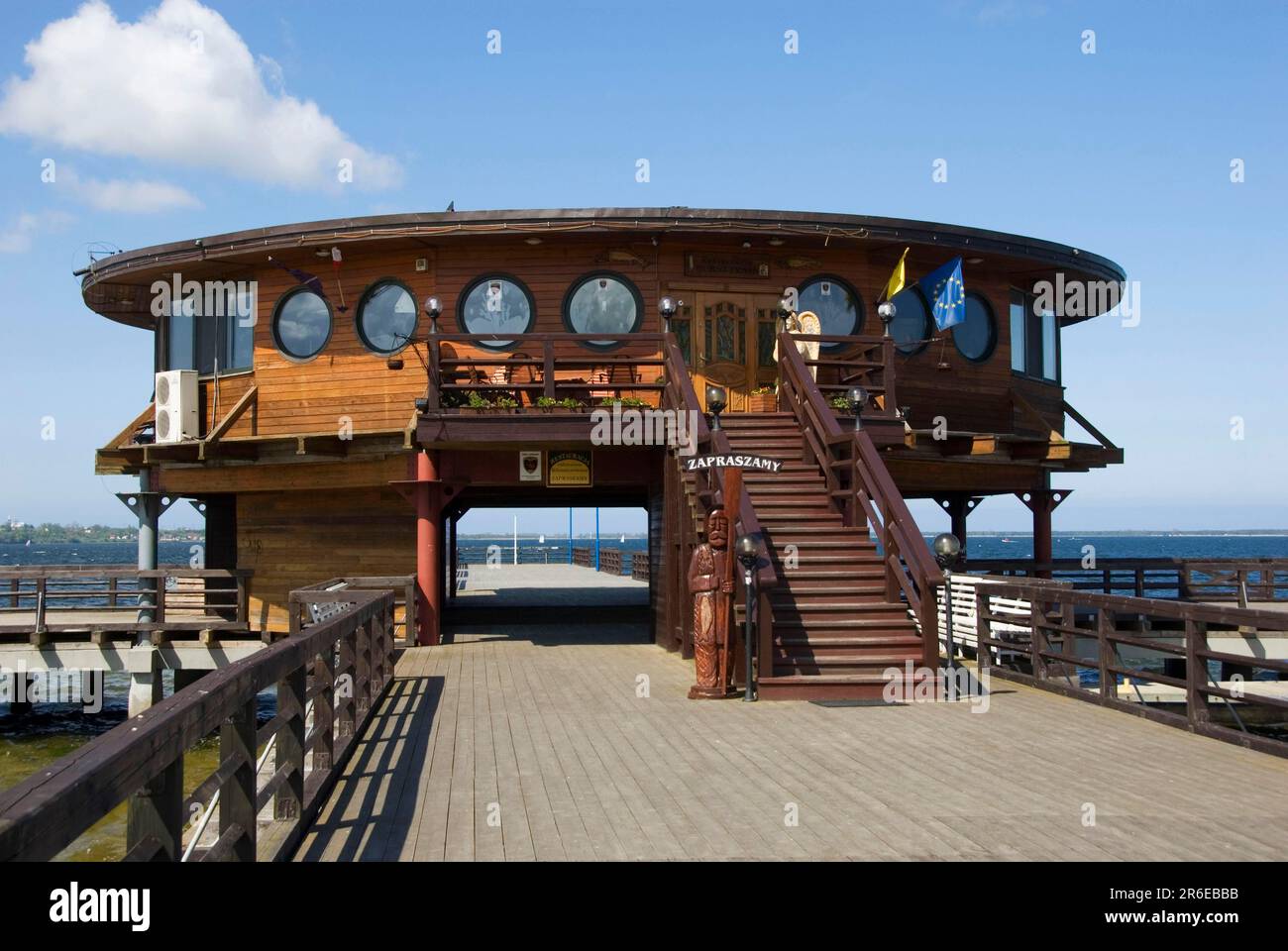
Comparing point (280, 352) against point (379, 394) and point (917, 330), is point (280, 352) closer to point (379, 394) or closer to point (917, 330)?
point (379, 394)

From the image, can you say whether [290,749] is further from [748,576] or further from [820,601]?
[820,601]

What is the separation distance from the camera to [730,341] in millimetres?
17594

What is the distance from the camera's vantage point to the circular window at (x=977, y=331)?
1911cm

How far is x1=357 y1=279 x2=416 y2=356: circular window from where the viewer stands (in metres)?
17.6

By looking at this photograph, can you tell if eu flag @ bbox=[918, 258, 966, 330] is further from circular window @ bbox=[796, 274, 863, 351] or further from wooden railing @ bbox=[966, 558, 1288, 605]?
wooden railing @ bbox=[966, 558, 1288, 605]

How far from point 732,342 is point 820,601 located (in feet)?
20.5

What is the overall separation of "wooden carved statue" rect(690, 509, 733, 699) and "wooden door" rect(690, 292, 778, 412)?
6503mm

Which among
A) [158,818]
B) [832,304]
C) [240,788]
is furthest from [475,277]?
[158,818]

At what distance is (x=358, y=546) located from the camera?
18812 mm

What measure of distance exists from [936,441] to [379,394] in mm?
8362

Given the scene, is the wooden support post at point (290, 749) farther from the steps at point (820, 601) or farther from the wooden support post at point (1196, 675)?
the wooden support post at point (1196, 675)

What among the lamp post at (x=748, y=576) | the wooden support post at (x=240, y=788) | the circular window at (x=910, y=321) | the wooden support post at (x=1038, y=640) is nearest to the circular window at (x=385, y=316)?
the circular window at (x=910, y=321)

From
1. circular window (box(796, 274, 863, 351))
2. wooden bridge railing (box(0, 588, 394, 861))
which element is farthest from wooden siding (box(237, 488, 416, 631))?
wooden bridge railing (box(0, 588, 394, 861))
